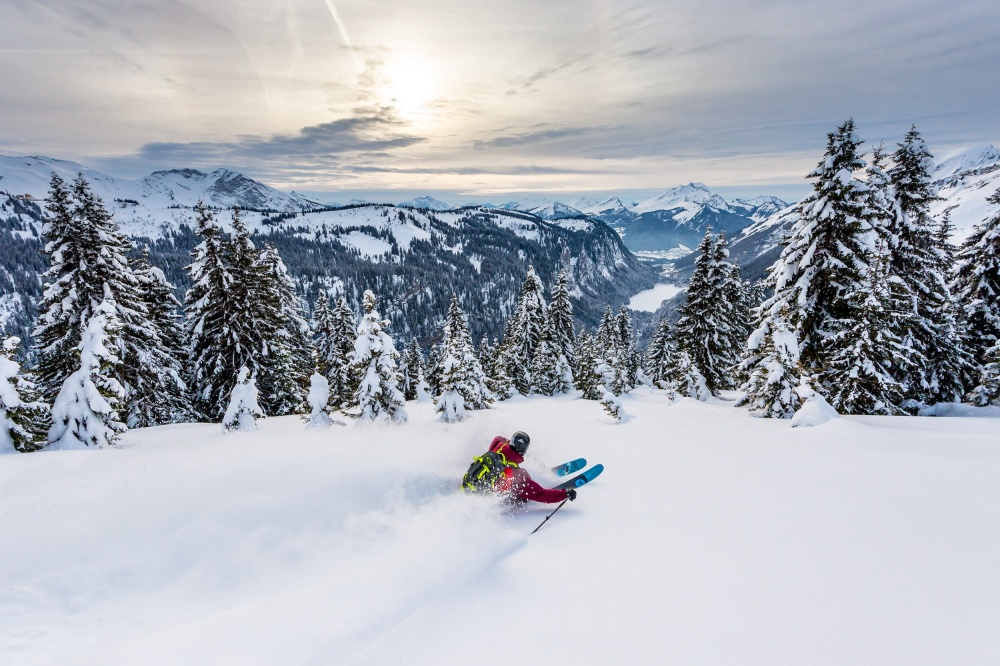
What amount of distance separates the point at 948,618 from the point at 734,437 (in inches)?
249

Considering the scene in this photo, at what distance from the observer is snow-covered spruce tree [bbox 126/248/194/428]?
2050 cm

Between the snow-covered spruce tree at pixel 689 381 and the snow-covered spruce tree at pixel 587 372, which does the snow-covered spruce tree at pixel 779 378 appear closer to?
the snow-covered spruce tree at pixel 689 381

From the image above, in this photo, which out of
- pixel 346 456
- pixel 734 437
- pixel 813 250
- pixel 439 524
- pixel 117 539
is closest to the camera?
pixel 117 539

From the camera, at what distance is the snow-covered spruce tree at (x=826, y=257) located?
590 inches

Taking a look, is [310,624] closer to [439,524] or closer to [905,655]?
[439,524]

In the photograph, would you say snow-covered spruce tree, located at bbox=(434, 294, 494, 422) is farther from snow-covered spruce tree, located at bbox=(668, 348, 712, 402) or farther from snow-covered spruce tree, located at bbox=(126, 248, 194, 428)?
snow-covered spruce tree, located at bbox=(126, 248, 194, 428)

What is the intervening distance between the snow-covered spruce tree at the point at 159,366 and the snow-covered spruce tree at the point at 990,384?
3555 cm

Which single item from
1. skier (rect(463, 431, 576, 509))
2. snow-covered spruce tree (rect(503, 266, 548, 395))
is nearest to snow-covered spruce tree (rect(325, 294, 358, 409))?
snow-covered spruce tree (rect(503, 266, 548, 395))

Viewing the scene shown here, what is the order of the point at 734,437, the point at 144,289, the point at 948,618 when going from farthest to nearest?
the point at 144,289 < the point at 734,437 < the point at 948,618

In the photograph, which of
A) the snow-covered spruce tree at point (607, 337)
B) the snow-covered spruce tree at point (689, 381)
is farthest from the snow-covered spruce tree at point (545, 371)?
the snow-covered spruce tree at point (689, 381)

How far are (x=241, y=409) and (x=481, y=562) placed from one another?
13775mm

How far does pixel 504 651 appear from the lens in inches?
139

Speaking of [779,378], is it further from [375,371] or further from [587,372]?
[587,372]

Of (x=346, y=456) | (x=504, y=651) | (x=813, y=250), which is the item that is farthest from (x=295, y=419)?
(x=813, y=250)
